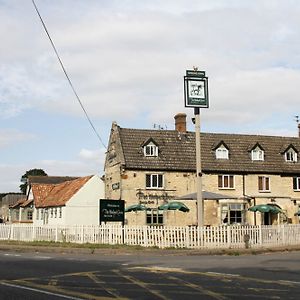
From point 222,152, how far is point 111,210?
18987 mm

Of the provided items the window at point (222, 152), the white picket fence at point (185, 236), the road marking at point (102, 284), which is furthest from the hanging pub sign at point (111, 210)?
the window at point (222, 152)

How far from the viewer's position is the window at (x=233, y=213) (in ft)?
133

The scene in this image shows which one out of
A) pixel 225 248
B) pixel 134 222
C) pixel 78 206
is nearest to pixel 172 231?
pixel 225 248

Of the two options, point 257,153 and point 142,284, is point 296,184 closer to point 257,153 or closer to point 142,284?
point 257,153

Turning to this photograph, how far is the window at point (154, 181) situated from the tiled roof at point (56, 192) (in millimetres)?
7915

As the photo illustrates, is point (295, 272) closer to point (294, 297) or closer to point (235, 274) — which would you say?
point (235, 274)

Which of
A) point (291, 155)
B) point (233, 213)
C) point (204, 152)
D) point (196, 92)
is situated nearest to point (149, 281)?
point (196, 92)

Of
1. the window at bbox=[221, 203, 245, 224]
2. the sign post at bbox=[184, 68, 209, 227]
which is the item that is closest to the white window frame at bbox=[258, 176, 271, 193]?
the window at bbox=[221, 203, 245, 224]

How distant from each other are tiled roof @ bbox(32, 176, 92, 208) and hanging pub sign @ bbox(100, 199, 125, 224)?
724 inches

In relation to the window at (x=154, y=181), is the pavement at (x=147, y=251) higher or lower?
lower

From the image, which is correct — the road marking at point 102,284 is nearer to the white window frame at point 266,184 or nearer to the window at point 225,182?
the window at point 225,182

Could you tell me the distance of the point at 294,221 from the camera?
4247cm

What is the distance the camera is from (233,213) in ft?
135

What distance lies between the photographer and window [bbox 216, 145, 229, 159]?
4331 cm
